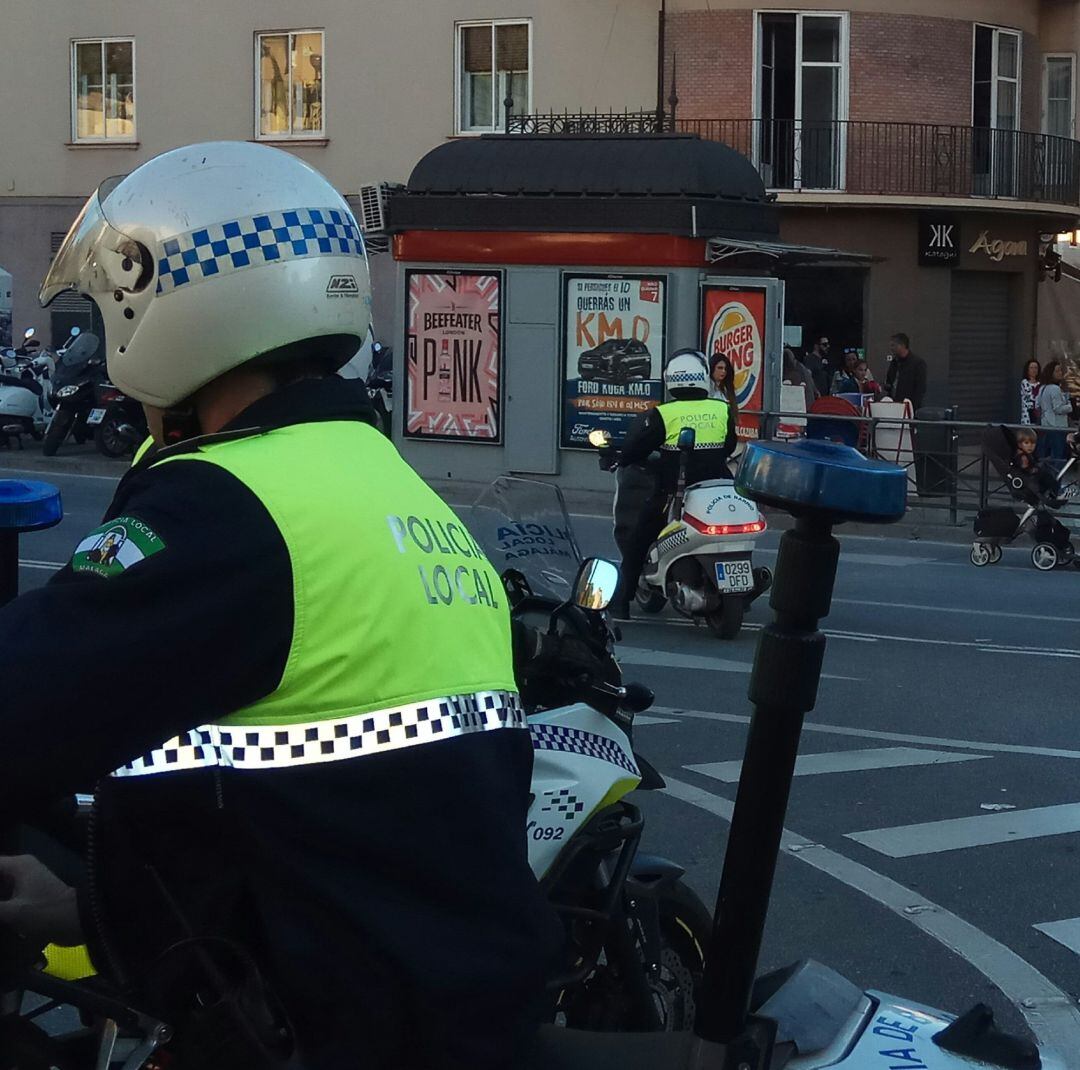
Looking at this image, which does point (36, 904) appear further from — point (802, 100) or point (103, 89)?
point (103, 89)

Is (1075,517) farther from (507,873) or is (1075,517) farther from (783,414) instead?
(507,873)

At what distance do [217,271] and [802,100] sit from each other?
29.5 meters

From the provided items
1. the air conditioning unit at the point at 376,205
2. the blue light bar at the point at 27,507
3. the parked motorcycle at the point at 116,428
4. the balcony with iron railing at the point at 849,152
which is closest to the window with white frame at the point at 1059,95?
the balcony with iron railing at the point at 849,152

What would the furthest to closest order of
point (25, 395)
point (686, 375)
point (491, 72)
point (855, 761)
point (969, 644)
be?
point (491, 72) < point (25, 395) < point (686, 375) < point (969, 644) < point (855, 761)

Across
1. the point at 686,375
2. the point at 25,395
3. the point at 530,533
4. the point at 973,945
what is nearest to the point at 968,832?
the point at 973,945

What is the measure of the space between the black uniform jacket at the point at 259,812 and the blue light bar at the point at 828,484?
1.33 ft

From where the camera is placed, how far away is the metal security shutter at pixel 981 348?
3142cm

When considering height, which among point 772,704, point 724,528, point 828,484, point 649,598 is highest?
point 828,484

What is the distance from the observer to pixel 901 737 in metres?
8.10

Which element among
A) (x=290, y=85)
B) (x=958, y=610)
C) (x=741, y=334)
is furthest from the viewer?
(x=290, y=85)

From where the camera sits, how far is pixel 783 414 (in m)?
19.3

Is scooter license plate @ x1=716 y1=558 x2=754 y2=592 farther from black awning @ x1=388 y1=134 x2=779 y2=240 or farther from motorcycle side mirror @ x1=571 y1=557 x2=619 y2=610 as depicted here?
black awning @ x1=388 y1=134 x2=779 y2=240

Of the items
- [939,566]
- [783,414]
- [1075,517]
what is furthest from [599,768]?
[783,414]

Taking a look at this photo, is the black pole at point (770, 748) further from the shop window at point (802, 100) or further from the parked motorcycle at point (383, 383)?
the shop window at point (802, 100)
